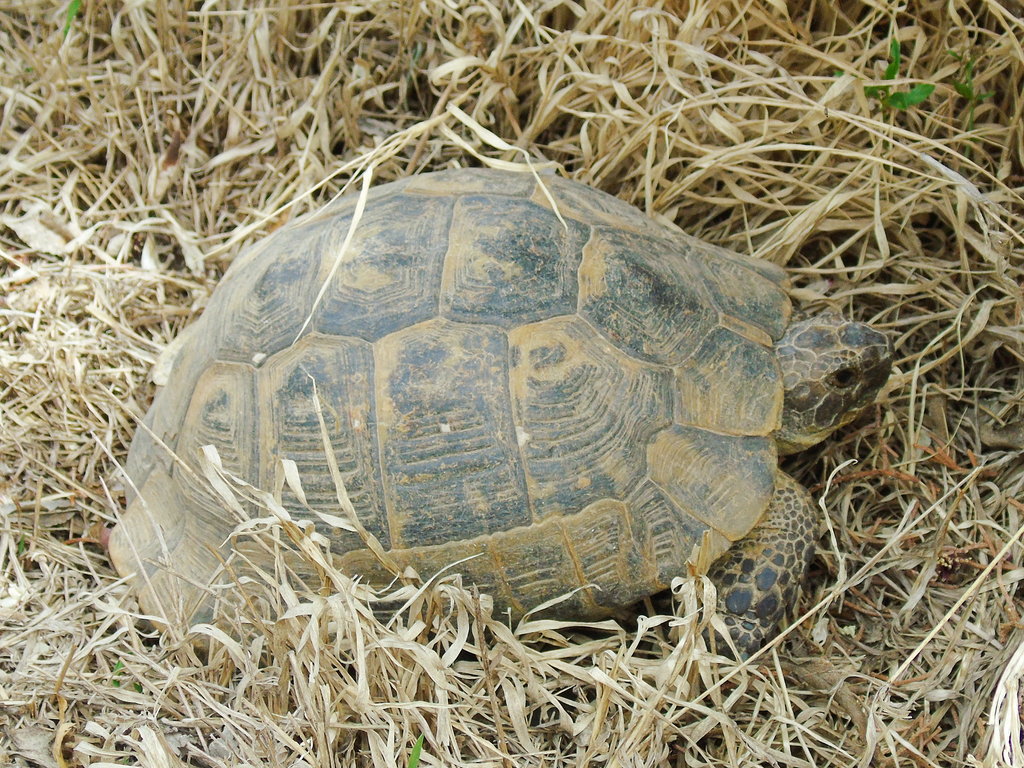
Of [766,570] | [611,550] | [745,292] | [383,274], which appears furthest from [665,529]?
[383,274]

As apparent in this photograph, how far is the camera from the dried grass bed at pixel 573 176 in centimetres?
230

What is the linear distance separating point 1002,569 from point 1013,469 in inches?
16.2

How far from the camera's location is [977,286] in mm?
3043

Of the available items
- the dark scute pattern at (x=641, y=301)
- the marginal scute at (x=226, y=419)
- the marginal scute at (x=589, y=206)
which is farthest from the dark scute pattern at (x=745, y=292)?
the marginal scute at (x=226, y=419)

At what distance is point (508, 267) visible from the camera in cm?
251

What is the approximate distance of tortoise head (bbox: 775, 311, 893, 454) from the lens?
8.79 ft

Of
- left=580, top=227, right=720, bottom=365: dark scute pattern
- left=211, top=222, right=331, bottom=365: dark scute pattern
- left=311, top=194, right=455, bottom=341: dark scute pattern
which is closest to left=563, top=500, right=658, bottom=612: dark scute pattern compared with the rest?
left=580, top=227, right=720, bottom=365: dark scute pattern

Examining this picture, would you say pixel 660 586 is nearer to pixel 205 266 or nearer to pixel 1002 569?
pixel 1002 569

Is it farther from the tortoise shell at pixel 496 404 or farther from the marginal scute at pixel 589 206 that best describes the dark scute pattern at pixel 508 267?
the marginal scute at pixel 589 206

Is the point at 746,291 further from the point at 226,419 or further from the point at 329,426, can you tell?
the point at 226,419

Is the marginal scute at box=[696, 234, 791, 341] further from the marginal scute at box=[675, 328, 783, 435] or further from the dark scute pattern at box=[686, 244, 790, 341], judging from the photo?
the marginal scute at box=[675, 328, 783, 435]

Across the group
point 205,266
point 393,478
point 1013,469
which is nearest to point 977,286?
point 1013,469

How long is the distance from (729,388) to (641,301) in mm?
409

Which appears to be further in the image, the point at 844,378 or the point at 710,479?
the point at 844,378
